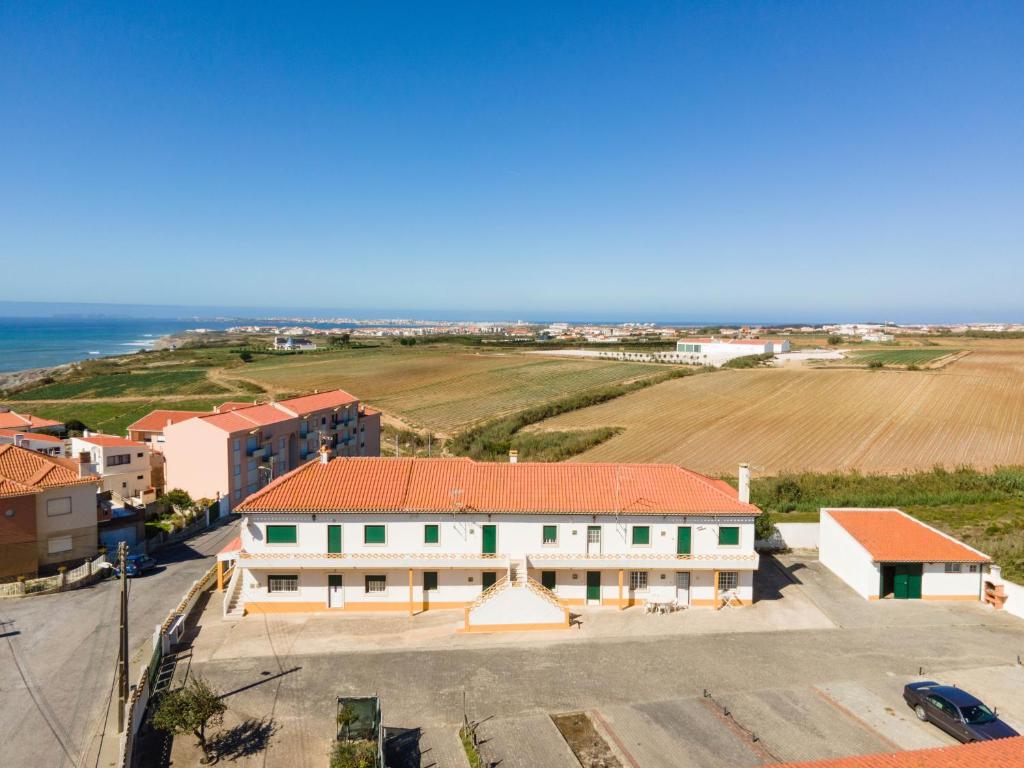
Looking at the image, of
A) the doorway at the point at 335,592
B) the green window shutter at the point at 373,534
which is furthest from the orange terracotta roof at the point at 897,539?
the doorway at the point at 335,592

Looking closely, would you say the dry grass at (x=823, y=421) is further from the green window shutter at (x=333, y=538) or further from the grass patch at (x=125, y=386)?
the grass patch at (x=125, y=386)

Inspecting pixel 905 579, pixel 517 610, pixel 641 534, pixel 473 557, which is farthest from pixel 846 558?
Answer: pixel 473 557

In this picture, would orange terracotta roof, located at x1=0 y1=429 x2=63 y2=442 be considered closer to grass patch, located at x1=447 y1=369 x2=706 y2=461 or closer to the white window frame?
grass patch, located at x1=447 y1=369 x2=706 y2=461

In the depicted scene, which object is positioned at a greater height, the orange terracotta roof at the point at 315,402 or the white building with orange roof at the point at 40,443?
the orange terracotta roof at the point at 315,402

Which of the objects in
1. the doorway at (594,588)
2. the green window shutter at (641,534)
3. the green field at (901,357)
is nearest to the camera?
the green window shutter at (641,534)

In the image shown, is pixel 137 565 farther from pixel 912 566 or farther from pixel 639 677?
pixel 912 566

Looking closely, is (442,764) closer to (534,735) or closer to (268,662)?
(534,735)
